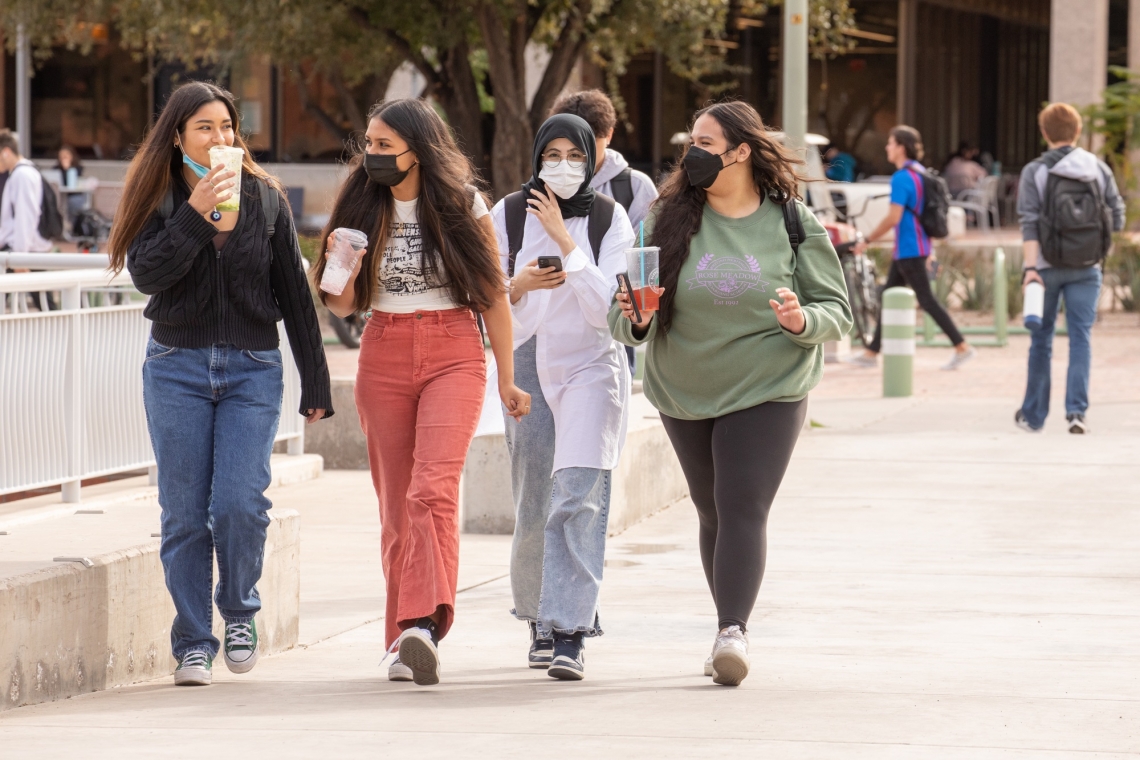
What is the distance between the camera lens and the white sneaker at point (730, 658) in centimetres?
497

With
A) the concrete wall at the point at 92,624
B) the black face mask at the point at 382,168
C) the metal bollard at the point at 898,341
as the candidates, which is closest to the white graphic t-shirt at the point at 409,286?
the black face mask at the point at 382,168

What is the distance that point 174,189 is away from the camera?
16.5 feet

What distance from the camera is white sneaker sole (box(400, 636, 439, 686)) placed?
16.2ft

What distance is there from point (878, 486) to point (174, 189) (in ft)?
16.6

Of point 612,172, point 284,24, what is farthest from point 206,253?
point 284,24

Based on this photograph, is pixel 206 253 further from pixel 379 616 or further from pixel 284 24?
pixel 284 24

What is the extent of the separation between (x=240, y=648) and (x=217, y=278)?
40.6 inches

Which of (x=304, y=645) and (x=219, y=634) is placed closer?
(x=219, y=634)

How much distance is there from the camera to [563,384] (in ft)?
17.3

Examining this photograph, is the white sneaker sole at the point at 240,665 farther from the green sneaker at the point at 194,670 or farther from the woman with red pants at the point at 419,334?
the woman with red pants at the point at 419,334

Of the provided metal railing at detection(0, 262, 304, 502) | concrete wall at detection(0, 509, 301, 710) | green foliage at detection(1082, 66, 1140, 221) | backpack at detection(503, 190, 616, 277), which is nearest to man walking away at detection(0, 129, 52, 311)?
metal railing at detection(0, 262, 304, 502)

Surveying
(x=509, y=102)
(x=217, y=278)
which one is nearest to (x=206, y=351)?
(x=217, y=278)

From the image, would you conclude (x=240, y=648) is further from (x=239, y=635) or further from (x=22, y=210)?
(x=22, y=210)

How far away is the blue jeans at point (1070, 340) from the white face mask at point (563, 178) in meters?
5.74
